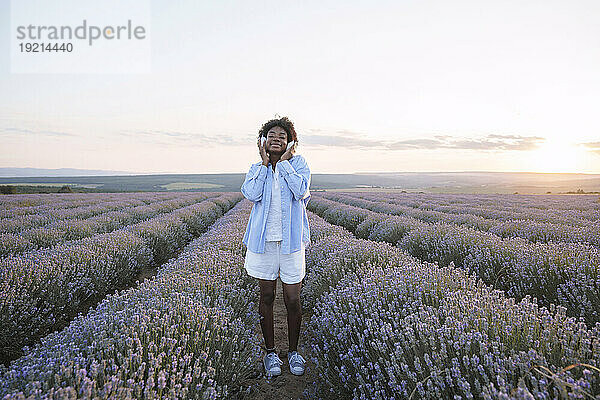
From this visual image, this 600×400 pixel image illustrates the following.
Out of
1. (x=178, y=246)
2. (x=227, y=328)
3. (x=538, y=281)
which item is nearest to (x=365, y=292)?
(x=227, y=328)

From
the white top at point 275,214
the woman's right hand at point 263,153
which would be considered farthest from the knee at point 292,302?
the woman's right hand at point 263,153

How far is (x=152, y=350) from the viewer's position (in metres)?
1.77

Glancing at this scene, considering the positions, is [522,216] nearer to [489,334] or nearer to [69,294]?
[489,334]

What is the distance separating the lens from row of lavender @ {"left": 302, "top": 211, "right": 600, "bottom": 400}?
55.9 inches

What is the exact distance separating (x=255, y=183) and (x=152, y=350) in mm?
1316

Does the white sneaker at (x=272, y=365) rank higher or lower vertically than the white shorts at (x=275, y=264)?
lower

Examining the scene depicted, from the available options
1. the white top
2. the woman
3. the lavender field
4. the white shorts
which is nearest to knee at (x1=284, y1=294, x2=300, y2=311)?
the woman

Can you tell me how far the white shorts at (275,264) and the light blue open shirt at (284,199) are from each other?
61mm

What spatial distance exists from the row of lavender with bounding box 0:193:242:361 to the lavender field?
0.8 inches

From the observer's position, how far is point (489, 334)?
1.79m

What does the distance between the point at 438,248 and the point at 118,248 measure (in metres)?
4.38

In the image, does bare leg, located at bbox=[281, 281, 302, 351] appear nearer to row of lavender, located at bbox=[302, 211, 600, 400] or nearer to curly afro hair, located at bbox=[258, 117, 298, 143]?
Result: row of lavender, located at bbox=[302, 211, 600, 400]

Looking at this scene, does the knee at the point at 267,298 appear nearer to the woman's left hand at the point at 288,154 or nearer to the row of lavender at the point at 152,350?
the row of lavender at the point at 152,350

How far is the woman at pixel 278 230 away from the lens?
261cm
